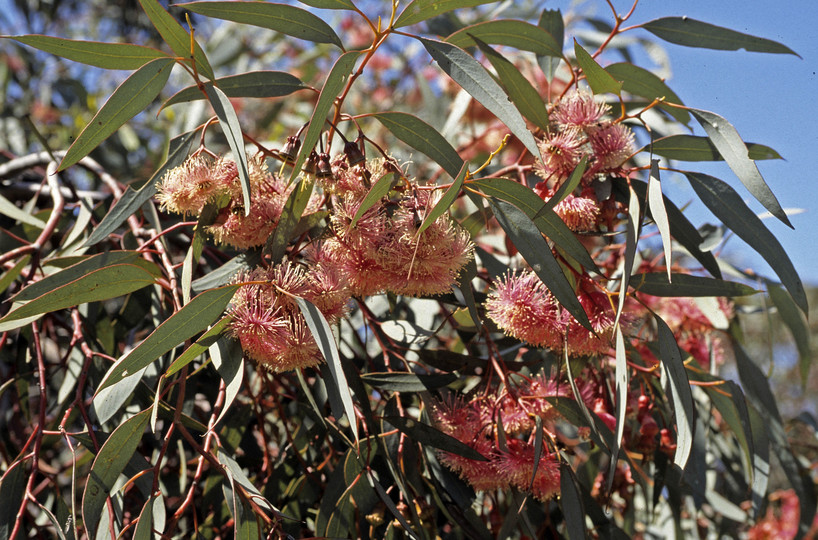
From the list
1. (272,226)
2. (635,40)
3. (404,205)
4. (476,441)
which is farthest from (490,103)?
(635,40)

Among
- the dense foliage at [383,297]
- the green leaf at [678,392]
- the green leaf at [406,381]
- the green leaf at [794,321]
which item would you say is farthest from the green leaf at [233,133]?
the green leaf at [794,321]

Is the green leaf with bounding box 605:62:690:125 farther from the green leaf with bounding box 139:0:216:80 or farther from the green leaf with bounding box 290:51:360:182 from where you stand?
the green leaf with bounding box 139:0:216:80

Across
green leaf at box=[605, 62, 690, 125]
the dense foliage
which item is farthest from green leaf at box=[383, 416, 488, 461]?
green leaf at box=[605, 62, 690, 125]

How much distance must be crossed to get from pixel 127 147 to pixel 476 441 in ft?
6.01

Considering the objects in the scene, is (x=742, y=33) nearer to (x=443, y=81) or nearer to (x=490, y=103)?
(x=490, y=103)

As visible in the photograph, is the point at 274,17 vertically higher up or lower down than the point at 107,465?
higher up

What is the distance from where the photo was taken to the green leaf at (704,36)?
3.35 feet

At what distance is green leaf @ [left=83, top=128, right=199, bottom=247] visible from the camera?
0.82 m

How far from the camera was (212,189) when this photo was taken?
0.80 meters

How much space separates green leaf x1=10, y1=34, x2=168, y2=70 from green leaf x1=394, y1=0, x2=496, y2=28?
0.27m

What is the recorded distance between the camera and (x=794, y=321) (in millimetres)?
1208

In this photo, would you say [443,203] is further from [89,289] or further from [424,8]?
[89,289]

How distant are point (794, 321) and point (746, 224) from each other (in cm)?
39

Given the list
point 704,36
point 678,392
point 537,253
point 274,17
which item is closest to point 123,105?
point 274,17
